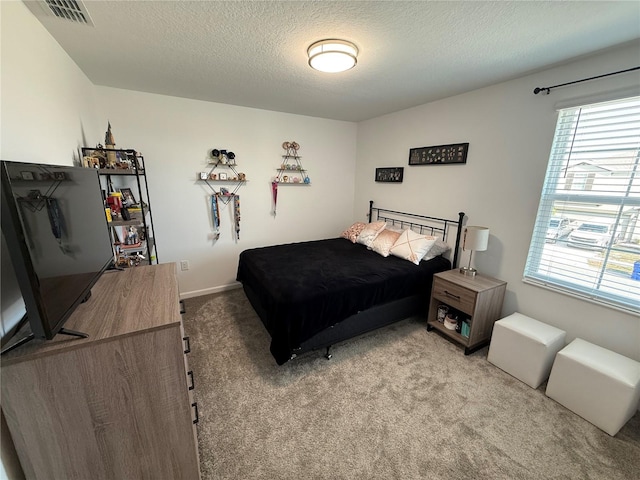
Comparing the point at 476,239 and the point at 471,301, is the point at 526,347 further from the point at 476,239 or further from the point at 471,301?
the point at 476,239

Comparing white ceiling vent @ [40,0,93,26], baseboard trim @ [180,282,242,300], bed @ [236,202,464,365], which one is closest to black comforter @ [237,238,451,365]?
bed @ [236,202,464,365]

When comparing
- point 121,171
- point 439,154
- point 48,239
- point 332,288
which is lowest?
point 332,288

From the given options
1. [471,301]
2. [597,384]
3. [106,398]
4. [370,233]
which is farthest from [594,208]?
[106,398]

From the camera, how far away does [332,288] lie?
7.25 feet

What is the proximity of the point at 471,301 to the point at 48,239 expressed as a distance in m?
2.77

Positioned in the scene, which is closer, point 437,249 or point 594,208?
point 594,208

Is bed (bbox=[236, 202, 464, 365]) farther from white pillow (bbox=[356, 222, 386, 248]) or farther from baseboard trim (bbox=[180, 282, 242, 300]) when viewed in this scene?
baseboard trim (bbox=[180, 282, 242, 300])

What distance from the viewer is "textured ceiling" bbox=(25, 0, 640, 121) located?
4.64 ft

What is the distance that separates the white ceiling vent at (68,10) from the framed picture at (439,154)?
315cm

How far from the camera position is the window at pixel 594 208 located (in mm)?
1794

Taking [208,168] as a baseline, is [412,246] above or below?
below

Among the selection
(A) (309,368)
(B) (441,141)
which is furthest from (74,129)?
(B) (441,141)

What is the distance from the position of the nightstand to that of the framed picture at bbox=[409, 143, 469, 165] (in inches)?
50.6

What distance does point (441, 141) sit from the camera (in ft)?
9.83
